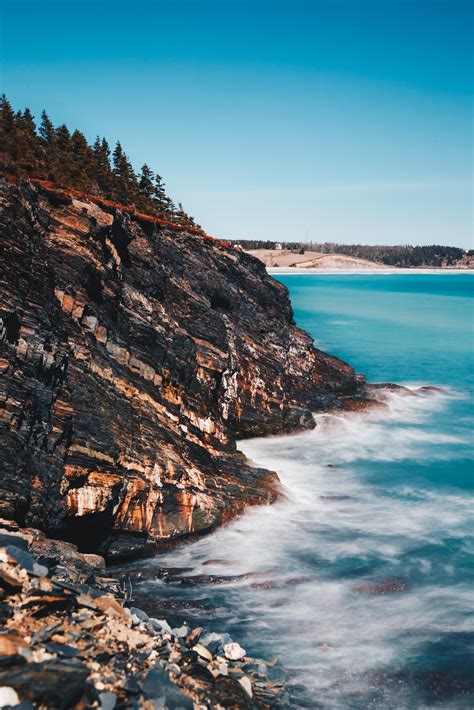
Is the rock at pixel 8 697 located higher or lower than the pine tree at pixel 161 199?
lower

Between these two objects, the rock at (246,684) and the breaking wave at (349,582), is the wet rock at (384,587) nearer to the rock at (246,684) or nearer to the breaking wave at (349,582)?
the breaking wave at (349,582)

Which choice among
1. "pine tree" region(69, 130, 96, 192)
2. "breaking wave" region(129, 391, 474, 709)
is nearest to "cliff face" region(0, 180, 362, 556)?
"breaking wave" region(129, 391, 474, 709)

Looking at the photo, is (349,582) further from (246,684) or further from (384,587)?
(246,684)

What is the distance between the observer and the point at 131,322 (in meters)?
24.3

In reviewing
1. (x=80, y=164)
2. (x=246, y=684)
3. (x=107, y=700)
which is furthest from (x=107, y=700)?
(x=80, y=164)

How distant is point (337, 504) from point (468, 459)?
1261cm

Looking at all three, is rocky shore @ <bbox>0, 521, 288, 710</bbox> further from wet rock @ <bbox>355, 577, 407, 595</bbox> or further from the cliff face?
wet rock @ <bbox>355, 577, 407, 595</bbox>

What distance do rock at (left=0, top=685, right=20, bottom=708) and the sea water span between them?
7120mm

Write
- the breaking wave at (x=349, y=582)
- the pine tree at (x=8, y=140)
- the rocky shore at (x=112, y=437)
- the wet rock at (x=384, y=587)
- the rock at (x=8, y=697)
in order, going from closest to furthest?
1. the rock at (x=8, y=697)
2. the rocky shore at (x=112, y=437)
3. the breaking wave at (x=349, y=582)
4. the wet rock at (x=384, y=587)
5. the pine tree at (x=8, y=140)

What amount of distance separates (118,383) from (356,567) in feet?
38.3

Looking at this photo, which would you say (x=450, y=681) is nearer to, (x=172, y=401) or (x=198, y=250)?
(x=172, y=401)

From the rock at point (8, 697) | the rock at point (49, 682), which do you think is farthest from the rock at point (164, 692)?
the rock at point (8, 697)

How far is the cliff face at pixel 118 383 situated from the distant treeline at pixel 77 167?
4.73 meters

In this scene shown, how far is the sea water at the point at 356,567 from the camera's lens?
→ 43.9 ft
